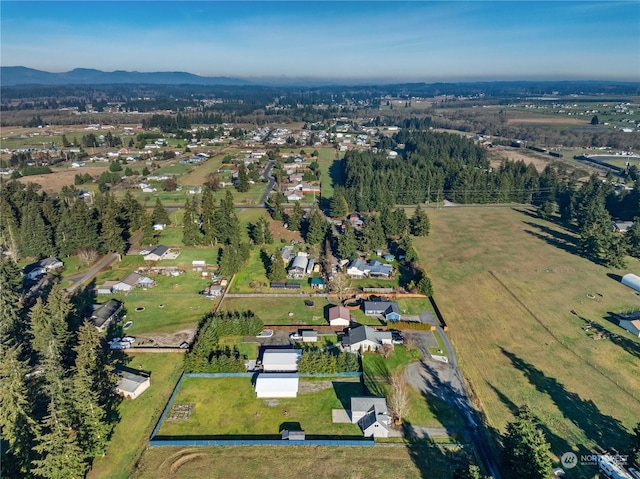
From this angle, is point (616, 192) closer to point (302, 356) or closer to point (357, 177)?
point (357, 177)

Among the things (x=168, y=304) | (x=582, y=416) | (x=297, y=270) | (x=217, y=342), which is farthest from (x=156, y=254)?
(x=582, y=416)

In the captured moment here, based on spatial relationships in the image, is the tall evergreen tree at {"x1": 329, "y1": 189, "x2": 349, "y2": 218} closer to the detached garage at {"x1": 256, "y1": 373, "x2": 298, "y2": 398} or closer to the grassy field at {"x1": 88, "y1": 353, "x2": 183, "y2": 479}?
the grassy field at {"x1": 88, "y1": 353, "x2": 183, "y2": 479}

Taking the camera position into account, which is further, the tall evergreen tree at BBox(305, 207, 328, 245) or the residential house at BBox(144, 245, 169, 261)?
the tall evergreen tree at BBox(305, 207, 328, 245)

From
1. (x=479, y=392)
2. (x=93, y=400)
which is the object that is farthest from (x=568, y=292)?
(x=93, y=400)

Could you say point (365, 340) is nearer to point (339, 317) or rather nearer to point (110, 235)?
point (339, 317)

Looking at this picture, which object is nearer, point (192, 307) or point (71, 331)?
point (71, 331)

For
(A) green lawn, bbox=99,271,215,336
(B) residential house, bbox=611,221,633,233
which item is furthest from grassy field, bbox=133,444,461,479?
(B) residential house, bbox=611,221,633,233
